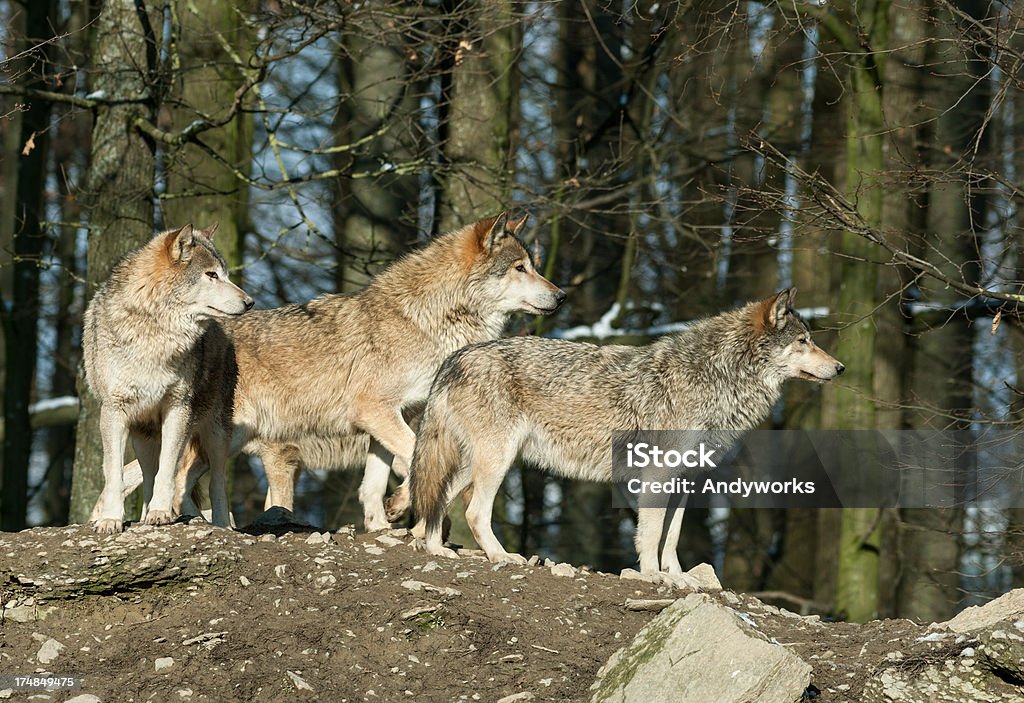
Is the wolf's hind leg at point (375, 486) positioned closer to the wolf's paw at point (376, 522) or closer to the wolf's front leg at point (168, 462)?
the wolf's paw at point (376, 522)

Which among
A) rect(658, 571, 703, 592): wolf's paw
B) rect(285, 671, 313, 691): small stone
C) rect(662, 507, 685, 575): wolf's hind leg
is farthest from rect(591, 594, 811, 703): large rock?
rect(662, 507, 685, 575): wolf's hind leg

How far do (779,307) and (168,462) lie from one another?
16.0 feet

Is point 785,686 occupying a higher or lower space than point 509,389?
lower

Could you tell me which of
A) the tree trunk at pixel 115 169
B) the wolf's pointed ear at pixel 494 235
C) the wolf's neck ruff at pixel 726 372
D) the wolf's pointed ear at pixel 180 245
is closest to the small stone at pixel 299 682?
the wolf's pointed ear at pixel 180 245

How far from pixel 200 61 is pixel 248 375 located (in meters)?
3.92

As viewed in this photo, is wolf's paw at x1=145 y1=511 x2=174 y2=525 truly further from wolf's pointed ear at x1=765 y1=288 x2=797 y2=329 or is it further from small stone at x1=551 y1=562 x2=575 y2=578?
wolf's pointed ear at x1=765 y1=288 x2=797 y2=329

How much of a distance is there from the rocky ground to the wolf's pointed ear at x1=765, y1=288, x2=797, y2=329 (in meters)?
2.42

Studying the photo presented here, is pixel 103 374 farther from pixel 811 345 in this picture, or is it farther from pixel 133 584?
pixel 811 345

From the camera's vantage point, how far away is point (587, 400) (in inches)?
383

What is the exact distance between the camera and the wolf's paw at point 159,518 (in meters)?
8.60

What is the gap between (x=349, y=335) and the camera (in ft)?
35.2

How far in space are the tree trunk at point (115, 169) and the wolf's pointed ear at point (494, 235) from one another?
333cm

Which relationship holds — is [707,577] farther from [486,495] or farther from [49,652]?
[49,652]

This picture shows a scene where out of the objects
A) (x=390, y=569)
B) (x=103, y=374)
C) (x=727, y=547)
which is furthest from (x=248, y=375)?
(x=727, y=547)
